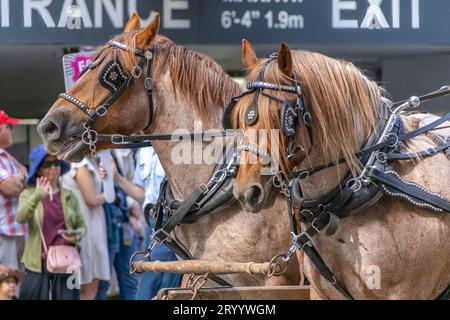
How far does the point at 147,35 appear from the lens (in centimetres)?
573

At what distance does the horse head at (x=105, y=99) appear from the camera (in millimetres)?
5684

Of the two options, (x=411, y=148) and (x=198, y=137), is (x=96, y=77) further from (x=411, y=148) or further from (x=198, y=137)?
(x=411, y=148)

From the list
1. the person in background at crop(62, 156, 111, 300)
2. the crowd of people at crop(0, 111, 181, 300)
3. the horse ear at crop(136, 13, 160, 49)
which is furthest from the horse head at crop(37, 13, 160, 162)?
the person in background at crop(62, 156, 111, 300)

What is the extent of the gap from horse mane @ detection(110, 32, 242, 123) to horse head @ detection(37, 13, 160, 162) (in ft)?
0.20

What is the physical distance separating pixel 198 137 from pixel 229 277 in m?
0.71

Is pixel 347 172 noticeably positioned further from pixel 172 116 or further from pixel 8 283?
pixel 8 283

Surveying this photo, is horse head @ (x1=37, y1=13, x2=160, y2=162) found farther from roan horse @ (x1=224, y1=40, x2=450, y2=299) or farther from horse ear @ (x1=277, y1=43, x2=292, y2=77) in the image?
horse ear @ (x1=277, y1=43, x2=292, y2=77)

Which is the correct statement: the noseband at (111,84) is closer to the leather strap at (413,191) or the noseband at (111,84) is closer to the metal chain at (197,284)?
the metal chain at (197,284)

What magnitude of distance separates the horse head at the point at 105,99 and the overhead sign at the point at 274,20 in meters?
0.88

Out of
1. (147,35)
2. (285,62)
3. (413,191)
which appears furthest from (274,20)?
(413,191)

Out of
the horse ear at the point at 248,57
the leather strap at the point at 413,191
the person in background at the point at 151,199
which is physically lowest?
the person in background at the point at 151,199

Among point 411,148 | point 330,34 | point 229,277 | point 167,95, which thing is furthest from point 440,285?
point 330,34

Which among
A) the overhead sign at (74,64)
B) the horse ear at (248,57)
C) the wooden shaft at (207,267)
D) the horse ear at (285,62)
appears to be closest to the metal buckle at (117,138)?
the wooden shaft at (207,267)

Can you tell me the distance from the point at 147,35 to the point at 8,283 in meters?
2.63
